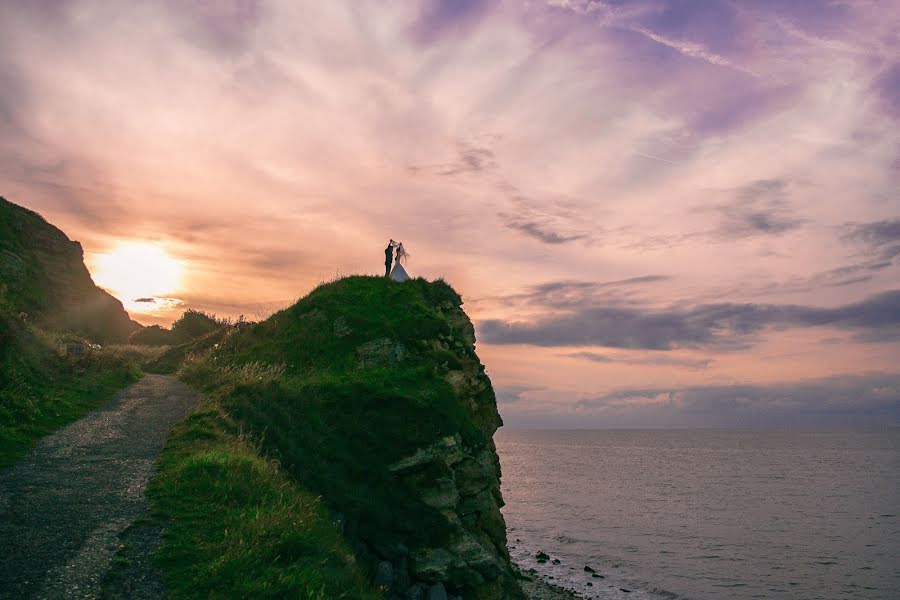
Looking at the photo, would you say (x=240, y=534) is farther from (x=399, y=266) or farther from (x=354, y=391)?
(x=399, y=266)

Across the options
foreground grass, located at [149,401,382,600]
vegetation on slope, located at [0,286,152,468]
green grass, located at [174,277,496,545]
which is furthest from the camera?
green grass, located at [174,277,496,545]

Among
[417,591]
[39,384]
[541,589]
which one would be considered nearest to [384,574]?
[417,591]

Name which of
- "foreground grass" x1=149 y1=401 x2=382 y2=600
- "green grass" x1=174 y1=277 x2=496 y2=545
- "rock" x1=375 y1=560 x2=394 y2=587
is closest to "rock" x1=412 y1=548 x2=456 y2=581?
"green grass" x1=174 y1=277 x2=496 y2=545

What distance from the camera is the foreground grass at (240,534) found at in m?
9.59

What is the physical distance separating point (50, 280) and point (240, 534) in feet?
205

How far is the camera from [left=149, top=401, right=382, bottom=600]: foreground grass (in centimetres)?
959

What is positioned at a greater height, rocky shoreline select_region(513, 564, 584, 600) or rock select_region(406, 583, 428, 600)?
rock select_region(406, 583, 428, 600)

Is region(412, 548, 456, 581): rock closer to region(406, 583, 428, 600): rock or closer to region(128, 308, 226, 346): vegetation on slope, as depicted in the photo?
region(406, 583, 428, 600): rock

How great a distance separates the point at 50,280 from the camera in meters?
60.0

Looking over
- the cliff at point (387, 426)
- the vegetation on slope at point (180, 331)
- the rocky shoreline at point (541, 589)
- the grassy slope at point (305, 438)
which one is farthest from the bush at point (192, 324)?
the rocky shoreline at point (541, 589)

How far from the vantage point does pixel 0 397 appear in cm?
1834

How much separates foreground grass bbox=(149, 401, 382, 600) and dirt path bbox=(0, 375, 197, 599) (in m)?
0.53

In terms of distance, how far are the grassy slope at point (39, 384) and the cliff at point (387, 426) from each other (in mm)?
4408

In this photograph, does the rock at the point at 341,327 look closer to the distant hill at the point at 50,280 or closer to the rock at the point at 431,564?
the rock at the point at 431,564
